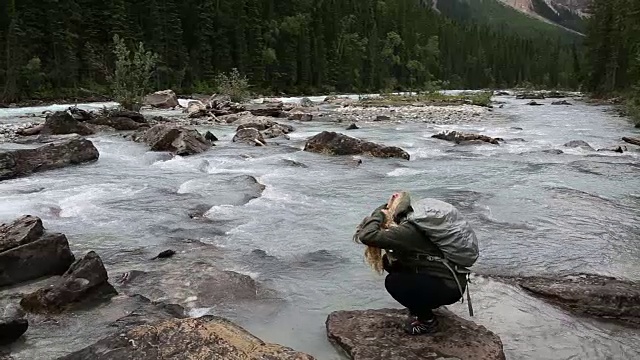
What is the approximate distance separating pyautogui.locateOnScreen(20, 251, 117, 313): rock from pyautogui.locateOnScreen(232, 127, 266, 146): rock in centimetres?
1626

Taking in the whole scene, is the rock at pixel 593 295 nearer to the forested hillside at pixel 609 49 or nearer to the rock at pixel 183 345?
the rock at pixel 183 345

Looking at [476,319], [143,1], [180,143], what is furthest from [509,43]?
[476,319]

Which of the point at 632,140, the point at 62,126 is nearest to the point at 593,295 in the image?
→ the point at 632,140

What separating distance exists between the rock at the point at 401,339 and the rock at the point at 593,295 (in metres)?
1.79

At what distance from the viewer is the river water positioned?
704cm

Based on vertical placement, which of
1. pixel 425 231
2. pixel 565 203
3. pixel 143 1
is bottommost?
pixel 565 203

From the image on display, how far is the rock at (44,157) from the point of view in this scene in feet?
53.4

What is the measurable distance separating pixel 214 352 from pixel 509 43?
19527 cm

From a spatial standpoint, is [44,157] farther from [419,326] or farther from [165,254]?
[419,326]

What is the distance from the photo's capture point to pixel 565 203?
43.7 ft

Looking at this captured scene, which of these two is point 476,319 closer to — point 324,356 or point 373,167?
point 324,356

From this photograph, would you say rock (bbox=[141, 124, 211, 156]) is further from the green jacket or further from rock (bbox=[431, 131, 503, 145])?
the green jacket

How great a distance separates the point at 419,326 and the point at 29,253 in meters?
5.54

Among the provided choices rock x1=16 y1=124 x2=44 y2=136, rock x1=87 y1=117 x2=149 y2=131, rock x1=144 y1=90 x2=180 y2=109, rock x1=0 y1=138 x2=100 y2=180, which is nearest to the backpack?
rock x1=0 y1=138 x2=100 y2=180
